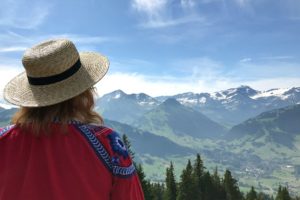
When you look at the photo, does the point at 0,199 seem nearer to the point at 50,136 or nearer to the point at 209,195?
the point at 50,136

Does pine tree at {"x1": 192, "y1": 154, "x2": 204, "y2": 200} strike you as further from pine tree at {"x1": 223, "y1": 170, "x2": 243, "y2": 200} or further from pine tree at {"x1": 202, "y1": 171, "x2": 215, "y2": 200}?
pine tree at {"x1": 223, "y1": 170, "x2": 243, "y2": 200}

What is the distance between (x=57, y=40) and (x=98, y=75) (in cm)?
61

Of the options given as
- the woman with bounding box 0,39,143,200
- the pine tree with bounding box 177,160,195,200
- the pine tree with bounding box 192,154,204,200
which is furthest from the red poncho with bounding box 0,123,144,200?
the pine tree with bounding box 192,154,204,200

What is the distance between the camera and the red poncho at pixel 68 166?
13.7ft

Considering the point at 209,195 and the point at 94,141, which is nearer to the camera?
the point at 94,141

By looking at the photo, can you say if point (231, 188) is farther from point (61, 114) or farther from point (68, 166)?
point (68, 166)

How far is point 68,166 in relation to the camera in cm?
419

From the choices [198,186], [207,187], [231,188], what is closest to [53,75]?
[198,186]

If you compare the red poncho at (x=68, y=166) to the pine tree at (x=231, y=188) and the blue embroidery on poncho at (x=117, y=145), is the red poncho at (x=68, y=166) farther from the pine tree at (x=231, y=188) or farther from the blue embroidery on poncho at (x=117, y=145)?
the pine tree at (x=231, y=188)

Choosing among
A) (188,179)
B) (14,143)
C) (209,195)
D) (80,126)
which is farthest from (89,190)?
(209,195)

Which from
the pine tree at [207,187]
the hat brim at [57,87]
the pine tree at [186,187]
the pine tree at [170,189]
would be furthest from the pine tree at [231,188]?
the hat brim at [57,87]

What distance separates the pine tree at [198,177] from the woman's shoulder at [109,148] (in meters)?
68.7

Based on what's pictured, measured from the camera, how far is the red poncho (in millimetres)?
4172

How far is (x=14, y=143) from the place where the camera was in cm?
446
